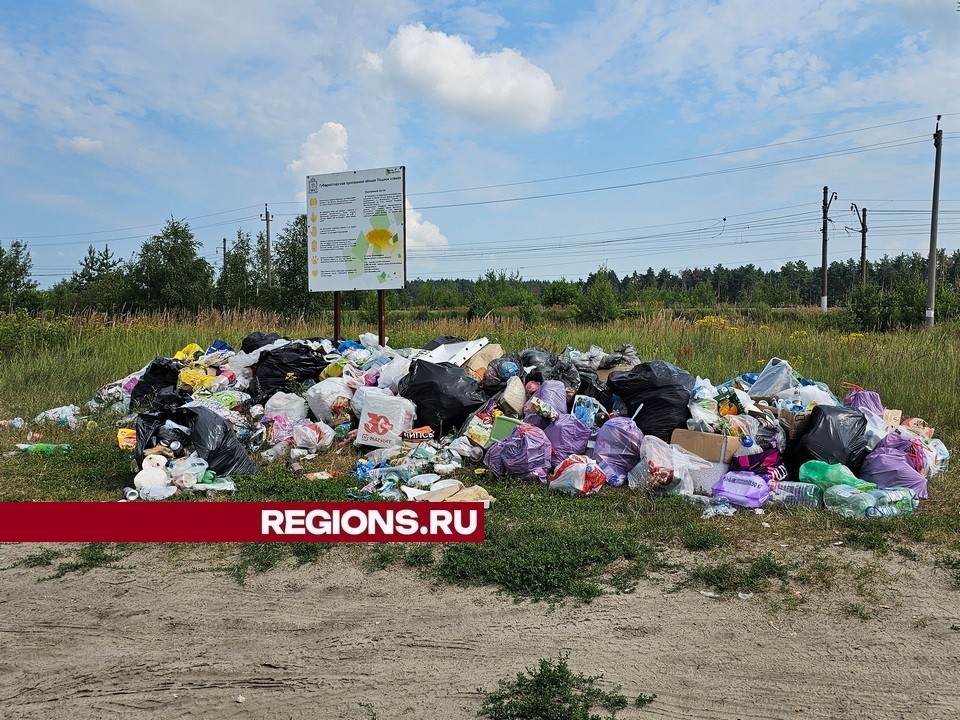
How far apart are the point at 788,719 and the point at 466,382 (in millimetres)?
4544

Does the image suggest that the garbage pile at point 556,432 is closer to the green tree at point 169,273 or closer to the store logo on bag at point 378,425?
the store logo on bag at point 378,425

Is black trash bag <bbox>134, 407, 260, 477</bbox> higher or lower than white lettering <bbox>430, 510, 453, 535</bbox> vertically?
higher

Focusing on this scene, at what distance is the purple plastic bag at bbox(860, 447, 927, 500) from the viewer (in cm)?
504

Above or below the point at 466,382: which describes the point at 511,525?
below

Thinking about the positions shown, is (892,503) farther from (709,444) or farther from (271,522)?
(271,522)

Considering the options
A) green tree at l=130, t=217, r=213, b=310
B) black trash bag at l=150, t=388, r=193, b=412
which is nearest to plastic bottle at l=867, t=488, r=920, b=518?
black trash bag at l=150, t=388, r=193, b=412

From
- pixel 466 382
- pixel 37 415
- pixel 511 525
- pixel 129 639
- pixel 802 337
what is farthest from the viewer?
pixel 802 337

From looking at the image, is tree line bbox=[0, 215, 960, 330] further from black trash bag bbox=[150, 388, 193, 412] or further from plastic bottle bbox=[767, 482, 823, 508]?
plastic bottle bbox=[767, 482, 823, 508]

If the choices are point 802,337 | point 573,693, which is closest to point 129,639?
point 573,693

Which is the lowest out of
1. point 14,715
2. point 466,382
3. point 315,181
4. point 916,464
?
point 14,715

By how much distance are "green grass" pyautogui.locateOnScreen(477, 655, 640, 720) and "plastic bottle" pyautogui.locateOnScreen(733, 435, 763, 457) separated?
305 cm

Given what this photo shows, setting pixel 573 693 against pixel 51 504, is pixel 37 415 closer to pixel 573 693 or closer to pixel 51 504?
pixel 51 504

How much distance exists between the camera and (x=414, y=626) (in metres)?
3.20

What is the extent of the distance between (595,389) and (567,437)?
1.01 meters
